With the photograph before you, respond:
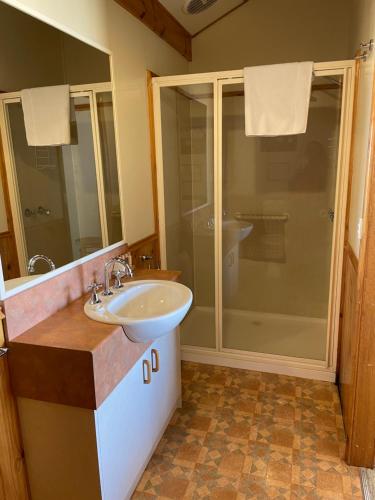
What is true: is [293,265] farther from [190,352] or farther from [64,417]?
[64,417]

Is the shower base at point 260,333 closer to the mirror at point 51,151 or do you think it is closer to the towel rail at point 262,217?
the towel rail at point 262,217

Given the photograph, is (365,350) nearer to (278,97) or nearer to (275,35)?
(278,97)

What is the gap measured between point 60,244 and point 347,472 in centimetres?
178

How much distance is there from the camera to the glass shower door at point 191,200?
2768mm

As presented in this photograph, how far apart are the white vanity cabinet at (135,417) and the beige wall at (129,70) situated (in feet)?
2.66

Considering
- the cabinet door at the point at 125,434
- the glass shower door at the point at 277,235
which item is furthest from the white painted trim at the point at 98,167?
the glass shower door at the point at 277,235

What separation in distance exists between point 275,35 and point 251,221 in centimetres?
159

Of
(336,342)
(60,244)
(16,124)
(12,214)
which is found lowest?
(336,342)

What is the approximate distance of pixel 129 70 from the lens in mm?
→ 2213

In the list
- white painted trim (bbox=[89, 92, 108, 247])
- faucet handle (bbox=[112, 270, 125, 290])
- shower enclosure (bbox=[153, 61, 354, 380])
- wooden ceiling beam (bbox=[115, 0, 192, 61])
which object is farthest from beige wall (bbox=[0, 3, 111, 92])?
faucet handle (bbox=[112, 270, 125, 290])

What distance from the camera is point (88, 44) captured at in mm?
1799

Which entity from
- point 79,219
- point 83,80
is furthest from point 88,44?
point 79,219

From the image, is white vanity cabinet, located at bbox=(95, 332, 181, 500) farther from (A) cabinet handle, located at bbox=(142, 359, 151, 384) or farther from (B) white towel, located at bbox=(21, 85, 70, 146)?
(B) white towel, located at bbox=(21, 85, 70, 146)

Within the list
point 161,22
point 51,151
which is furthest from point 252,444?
point 161,22
